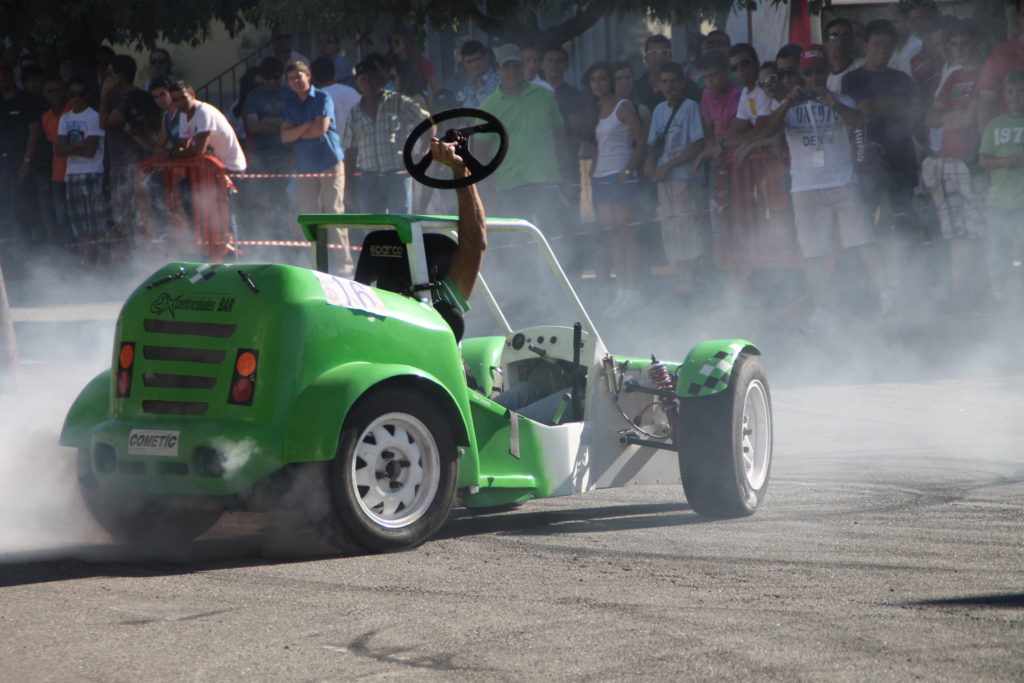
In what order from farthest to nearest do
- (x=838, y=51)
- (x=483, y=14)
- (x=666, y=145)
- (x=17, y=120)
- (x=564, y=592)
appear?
1. (x=17, y=120)
2. (x=483, y=14)
3. (x=666, y=145)
4. (x=838, y=51)
5. (x=564, y=592)

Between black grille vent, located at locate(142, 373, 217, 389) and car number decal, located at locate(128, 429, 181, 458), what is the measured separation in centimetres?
17

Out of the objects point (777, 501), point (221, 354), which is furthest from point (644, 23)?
point (221, 354)

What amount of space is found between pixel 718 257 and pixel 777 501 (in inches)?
252

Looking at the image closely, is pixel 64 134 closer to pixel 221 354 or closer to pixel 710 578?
pixel 221 354

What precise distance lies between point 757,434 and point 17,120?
12.4 metres

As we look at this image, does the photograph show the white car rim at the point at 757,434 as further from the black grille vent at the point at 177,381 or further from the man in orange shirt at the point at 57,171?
the man in orange shirt at the point at 57,171

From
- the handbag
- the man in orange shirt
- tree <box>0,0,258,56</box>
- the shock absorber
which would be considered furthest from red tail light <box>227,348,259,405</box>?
tree <box>0,0,258,56</box>

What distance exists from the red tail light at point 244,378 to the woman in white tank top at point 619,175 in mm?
8019

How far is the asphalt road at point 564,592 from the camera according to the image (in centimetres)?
396

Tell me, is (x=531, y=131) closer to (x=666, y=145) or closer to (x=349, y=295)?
(x=666, y=145)

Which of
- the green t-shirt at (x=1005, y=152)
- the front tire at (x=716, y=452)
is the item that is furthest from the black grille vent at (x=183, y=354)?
the green t-shirt at (x=1005, y=152)

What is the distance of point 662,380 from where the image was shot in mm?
6555

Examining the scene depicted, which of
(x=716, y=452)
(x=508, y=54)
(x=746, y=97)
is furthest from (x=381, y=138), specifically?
(x=716, y=452)

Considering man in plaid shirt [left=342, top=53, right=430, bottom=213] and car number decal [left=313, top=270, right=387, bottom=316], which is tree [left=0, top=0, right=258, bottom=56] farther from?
car number decal [left=313, top=270, right=387, bottom=316]
